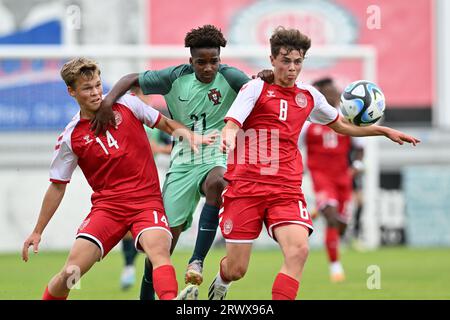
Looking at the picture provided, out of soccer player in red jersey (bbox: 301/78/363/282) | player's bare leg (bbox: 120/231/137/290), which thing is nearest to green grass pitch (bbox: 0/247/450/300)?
player's bare leg (bbox: 120/231/137/290)

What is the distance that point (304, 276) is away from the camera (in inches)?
500

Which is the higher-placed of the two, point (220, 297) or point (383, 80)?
point (383, 80)

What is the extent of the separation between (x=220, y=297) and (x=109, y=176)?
59.2 inches

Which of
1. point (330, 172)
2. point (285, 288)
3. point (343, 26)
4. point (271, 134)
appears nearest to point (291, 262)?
point (285, 288)

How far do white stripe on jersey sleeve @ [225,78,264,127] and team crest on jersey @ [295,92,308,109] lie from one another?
294 mm

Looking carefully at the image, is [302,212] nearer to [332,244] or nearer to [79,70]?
[79,70]

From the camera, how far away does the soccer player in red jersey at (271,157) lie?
24.6 feet

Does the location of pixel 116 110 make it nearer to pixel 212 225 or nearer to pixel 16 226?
pixel 212 225

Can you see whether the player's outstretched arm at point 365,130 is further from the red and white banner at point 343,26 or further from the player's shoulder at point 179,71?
the red and white banner at point 343,26

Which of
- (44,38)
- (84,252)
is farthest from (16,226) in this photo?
(84,252)

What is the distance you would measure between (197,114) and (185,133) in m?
0.67

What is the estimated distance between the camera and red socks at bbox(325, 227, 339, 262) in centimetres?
1234

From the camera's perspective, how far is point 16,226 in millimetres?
17422

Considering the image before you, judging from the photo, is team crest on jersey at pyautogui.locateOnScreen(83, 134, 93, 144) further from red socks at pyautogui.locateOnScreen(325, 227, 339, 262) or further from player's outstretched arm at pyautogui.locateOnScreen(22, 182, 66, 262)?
red socks at pyautogui.locateOnScreen(325, 227, 339, 262)
